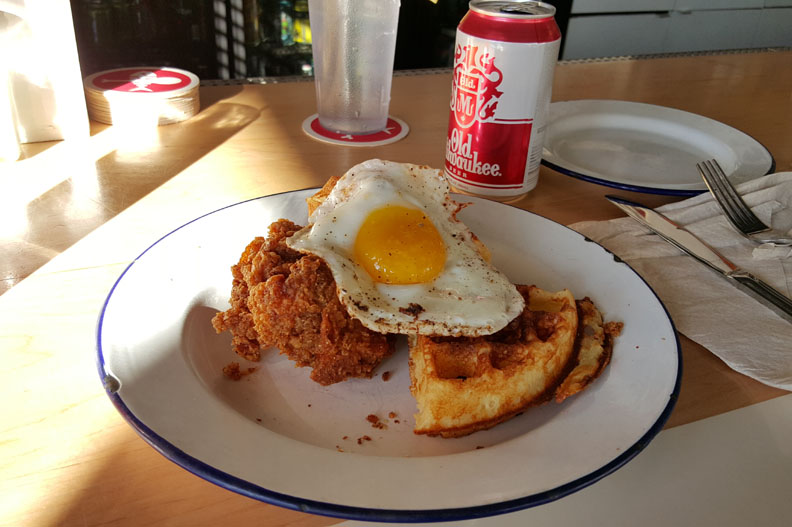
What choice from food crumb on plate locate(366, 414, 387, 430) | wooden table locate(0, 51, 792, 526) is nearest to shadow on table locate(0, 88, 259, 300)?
wooden table locate(0, 51, 792, 526)

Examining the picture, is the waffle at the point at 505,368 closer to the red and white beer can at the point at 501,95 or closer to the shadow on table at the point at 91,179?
the red and white beer can at the point at 501,95

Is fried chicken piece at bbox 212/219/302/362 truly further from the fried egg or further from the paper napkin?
the paper napkin

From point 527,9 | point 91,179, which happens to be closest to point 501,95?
point 527,9

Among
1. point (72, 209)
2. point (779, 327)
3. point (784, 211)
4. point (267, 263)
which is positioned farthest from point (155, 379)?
point (784, 211)

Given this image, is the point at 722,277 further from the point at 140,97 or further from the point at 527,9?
the point at 140,97

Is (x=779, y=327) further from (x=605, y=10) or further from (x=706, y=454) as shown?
(x=605, y=10)

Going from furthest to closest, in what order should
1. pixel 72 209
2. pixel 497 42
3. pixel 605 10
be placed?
1. pixel 605 10
2. pixel 72 209
3. pixel 497 42

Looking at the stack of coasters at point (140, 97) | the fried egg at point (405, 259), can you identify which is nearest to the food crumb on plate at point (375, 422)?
the fried egg at point (405, 259)
